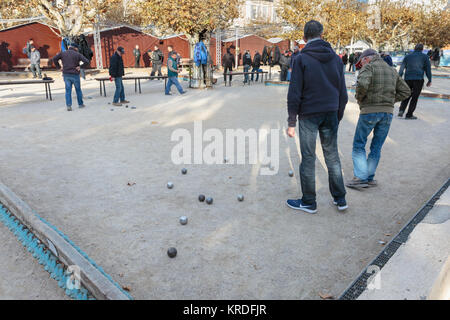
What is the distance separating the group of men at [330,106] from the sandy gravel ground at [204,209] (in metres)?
0.34

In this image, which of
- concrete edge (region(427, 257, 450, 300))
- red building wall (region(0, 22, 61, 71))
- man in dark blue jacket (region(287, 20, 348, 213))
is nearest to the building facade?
red building wall (region(0, 22, 61, 71))

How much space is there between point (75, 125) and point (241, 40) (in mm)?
35663

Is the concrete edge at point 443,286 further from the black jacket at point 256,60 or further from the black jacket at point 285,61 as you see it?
the black jacket at point 256,60

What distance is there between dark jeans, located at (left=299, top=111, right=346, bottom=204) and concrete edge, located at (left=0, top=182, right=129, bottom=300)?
2603 millimetres

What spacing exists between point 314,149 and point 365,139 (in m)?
1.35

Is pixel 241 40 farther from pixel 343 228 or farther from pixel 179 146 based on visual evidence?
pixel 343 228

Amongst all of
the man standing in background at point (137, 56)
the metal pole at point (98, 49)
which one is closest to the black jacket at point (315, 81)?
the metal pole at point (98, 49)

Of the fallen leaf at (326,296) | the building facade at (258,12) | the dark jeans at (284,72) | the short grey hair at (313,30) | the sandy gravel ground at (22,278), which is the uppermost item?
the building facade at (258,12)

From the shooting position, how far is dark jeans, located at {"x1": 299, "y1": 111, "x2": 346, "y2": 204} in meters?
4.07

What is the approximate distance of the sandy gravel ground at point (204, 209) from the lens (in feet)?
10.2

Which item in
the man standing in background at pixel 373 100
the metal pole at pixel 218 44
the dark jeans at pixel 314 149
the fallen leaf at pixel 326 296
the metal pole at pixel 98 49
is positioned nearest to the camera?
the fallen leaf at pixel 326 296

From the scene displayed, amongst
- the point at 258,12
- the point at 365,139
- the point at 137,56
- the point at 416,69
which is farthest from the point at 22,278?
the point at 258,12
